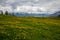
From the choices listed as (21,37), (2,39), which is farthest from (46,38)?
(2,39)

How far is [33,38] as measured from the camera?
33.4 meters

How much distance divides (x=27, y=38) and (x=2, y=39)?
571 cm

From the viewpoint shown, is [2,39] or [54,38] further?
[54,38]

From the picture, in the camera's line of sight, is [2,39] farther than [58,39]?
No

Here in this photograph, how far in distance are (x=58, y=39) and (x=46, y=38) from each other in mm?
2854

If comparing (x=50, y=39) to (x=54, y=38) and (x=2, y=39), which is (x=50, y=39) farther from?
(x=2, y=39)

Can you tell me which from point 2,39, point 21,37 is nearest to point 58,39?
point 21,37

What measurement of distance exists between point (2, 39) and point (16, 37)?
11.1 ft

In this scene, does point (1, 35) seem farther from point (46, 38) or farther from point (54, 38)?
point (54, 38)

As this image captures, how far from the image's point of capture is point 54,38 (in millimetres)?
35094

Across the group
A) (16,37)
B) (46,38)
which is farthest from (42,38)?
(16,37)

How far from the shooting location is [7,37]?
32812 mm

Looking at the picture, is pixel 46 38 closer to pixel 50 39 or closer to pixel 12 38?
pixel 50 39

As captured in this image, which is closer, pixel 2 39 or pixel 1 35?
pixel 2 39
